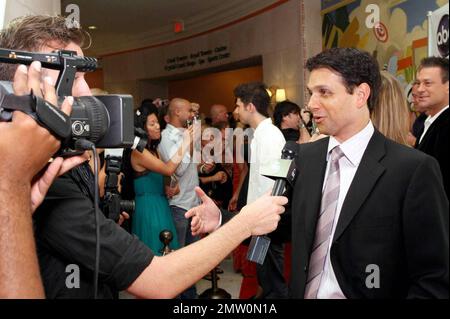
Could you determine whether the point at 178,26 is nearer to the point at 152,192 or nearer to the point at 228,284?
the point at 228,284

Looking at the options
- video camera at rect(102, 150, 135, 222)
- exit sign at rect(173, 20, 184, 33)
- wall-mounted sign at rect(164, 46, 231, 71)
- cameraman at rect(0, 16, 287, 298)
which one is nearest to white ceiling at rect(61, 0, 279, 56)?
exit sign at rect(173, 20, 184, 33)

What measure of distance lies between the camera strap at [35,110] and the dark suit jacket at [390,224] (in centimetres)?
71

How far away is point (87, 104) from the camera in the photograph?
40.4 inches

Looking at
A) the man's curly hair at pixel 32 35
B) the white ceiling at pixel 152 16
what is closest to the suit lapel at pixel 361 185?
the man's curly hair at pixel 32 35

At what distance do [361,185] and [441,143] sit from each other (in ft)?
0.71

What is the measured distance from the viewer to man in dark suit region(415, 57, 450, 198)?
3.39ft

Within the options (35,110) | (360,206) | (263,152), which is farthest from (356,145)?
(263,152)

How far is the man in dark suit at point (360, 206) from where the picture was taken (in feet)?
3.78

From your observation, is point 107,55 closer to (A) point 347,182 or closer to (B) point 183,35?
(B) point 183,35

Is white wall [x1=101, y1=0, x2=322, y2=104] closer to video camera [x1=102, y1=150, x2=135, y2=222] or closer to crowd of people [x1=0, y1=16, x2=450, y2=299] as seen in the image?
video camera [x1=102, y1=150, x2=135, y2=222]

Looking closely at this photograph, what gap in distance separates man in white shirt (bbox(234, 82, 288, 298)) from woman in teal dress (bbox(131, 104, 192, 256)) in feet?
1.47

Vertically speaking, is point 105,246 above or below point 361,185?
below

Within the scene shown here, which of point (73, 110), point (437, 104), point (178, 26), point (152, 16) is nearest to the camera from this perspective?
point (73, 110)

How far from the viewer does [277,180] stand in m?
1.27
